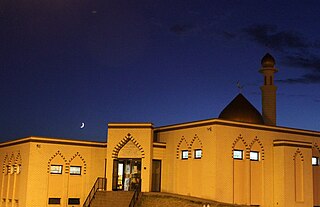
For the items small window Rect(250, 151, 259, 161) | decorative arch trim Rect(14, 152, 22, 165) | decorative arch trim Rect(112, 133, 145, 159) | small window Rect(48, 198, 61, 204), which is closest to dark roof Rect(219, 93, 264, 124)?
small window Rect(250, 151, 259, 161)

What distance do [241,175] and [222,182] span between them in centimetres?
179

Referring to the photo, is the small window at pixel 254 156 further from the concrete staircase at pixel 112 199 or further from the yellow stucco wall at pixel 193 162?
the concrete staircase at pixel 112 199

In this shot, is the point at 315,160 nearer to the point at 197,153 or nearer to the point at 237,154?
the point at 237,154

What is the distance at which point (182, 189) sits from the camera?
35.2 metres

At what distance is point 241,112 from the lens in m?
37.0

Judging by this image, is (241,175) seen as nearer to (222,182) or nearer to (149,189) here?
(222,182)

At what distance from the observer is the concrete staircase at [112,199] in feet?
106

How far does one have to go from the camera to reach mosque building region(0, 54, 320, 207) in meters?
33.3

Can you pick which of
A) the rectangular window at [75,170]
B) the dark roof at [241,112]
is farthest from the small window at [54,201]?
the dark roof at [241,112]

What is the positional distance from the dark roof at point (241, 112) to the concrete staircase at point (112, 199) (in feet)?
31.6

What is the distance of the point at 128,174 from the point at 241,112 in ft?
31.1

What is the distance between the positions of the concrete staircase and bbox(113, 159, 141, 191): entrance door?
2.59 metres

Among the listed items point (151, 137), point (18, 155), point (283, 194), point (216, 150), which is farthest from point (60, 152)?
point (283, 194)

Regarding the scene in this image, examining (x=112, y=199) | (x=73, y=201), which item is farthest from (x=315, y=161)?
(x=73, y=201)
